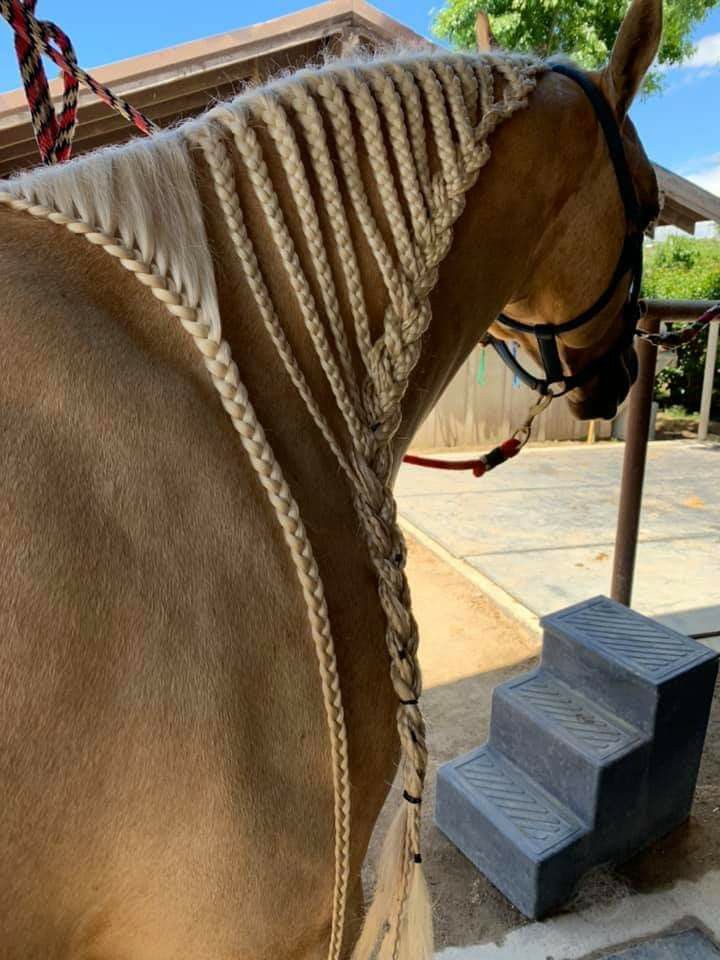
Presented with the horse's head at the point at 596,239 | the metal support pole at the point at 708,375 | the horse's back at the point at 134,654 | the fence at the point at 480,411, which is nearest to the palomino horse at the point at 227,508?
the horse's back at the point at 134,654

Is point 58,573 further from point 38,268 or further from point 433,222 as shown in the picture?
point 433,222

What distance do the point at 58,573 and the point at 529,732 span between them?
1.87 metres

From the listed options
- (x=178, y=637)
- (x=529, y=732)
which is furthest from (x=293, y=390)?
(x=529, y=732)

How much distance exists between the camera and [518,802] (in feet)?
6.99

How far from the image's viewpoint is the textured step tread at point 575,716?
2020mm

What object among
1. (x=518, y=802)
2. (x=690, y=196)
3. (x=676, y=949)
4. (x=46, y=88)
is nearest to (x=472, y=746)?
(x=518, y=802)

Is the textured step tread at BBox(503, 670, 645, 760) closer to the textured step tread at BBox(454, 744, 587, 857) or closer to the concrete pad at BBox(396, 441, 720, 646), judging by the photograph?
the textured step tread at BBox(454, 744, 587, 857)

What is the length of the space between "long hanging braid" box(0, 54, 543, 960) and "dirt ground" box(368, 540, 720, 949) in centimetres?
110

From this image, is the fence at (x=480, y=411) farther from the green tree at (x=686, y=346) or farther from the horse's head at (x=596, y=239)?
the horse's head at (x=596, y=239)

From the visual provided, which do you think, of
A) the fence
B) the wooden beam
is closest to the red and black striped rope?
the wooden beam

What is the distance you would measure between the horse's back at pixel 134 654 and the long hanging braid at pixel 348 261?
3 cm

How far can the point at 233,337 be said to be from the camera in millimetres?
886

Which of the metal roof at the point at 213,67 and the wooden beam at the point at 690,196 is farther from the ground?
the metal roof at the point at 213,67

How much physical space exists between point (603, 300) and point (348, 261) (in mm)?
760
